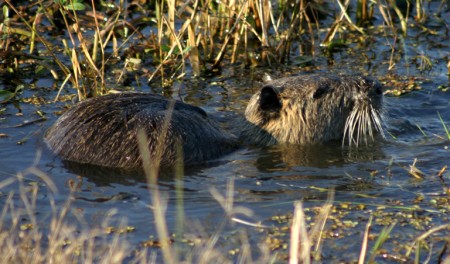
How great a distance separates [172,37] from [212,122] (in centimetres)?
118

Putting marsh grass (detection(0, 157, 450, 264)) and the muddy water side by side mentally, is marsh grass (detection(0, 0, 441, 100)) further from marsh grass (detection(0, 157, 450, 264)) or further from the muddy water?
marsh grass (detection(0, 157, 450, 264))

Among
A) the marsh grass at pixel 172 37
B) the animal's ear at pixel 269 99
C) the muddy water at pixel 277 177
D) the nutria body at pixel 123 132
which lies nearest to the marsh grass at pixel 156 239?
the muddy water at pixel 277 177

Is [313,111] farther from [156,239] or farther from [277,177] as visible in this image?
[156,239]

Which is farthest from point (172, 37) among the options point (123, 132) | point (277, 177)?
point (277, 177)

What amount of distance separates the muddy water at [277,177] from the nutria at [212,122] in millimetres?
99

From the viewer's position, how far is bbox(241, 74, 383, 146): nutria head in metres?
5.76

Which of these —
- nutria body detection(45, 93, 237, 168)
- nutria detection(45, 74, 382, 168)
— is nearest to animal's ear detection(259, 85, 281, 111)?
nutria detection(45, 74, 382, 168)

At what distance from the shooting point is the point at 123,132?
517cm

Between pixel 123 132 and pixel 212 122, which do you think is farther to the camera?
pixel 212 122

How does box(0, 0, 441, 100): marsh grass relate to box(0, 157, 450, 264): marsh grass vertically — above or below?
above

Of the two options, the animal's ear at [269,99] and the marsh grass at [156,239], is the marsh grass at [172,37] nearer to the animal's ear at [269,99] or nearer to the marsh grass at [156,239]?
the animal's ear at [269,99]

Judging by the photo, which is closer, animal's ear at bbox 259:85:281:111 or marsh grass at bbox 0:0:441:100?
animal's ear at bbox 259:85:281:111

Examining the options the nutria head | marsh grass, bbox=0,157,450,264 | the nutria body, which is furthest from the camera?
the nutria head

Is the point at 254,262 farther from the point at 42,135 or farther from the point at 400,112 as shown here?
the point at 400,112
